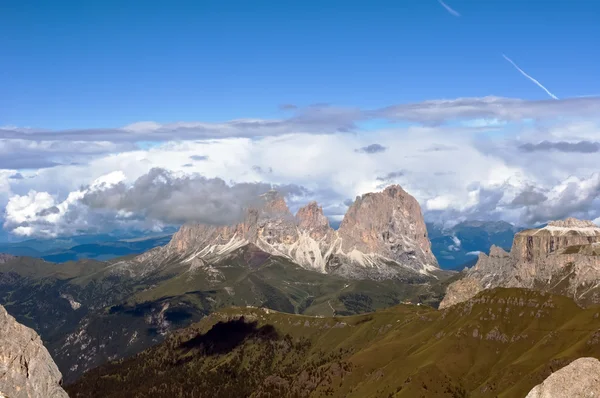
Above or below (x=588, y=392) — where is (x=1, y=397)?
above

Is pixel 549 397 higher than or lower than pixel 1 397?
lower

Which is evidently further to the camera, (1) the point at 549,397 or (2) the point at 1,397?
(1) the point at 549,397

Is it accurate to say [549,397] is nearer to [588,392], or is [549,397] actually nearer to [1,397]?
[588,392]

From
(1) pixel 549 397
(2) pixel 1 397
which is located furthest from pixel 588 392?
(2) pixel 1 397
